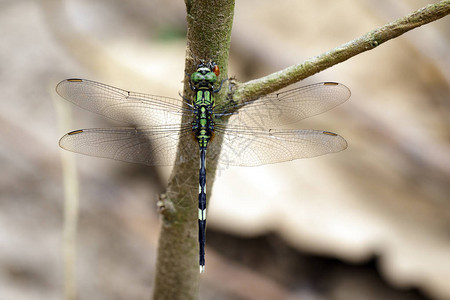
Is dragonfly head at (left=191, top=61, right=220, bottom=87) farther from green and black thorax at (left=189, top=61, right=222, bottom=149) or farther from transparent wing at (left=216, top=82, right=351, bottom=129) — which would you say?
transparent wing at (left=216, top=82, right=351, bottom=129)

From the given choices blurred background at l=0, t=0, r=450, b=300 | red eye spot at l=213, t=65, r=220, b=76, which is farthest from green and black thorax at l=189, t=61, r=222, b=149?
blurred background at l=0, t=0, r=450, b=300

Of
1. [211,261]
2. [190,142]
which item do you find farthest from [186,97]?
[211,261]

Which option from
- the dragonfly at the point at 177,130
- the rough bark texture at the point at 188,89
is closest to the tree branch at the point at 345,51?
the rough bark texture at the point at 188,89

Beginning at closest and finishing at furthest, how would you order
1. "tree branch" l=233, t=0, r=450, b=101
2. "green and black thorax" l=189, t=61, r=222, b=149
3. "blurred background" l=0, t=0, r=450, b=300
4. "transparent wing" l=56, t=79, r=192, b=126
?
"tree branch" l=233, t=0, r=450, b=101, "green and black thorax" l=189, t=61, r=222, b=149, "transparent wing" l=56, t=79, r=192, b=126, "blurred background" l=0, t=0, r=450, b=300

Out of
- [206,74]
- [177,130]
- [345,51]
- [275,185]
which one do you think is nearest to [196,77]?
[206,74]

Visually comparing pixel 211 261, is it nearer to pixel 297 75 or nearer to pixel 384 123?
pixel 384 123

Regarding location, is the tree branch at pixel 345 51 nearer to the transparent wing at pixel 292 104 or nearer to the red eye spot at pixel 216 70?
the red eye spot at pixel 216 70

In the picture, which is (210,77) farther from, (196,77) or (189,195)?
(189,195)
